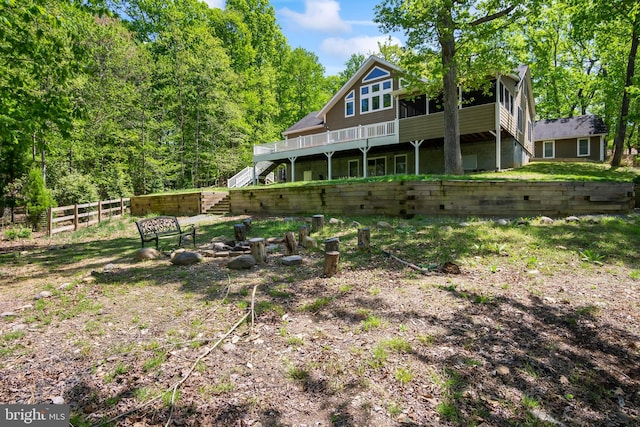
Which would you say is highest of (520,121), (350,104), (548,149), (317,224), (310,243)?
(350,104)

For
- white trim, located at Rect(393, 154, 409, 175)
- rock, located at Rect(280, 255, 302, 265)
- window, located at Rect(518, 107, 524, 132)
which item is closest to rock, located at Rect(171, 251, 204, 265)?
rock, located at Rect(280, 255, 302, 265)

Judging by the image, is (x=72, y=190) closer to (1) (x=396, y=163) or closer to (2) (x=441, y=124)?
(1) (x=396, y=163)

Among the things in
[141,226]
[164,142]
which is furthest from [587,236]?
[164,142]

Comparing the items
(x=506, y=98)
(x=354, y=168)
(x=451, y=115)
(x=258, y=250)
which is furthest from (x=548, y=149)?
(x=258, y=250)

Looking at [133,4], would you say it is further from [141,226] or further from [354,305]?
[354,305]

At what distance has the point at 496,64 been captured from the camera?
12.0 metres

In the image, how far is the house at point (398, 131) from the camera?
14805 mm

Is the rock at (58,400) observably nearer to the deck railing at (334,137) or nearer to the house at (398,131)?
the house at (398,131)

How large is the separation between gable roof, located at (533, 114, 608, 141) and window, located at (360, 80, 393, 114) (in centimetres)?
1321

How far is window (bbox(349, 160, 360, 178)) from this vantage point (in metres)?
20.4

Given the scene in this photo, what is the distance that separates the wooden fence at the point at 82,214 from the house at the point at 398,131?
7.78 metres

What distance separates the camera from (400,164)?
18.8 metres

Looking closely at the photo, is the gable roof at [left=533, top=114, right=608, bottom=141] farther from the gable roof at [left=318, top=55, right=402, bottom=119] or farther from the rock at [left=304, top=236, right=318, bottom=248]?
the rock at [left=304, top=236, right=318, bottom=248]

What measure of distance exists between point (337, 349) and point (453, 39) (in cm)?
1256
